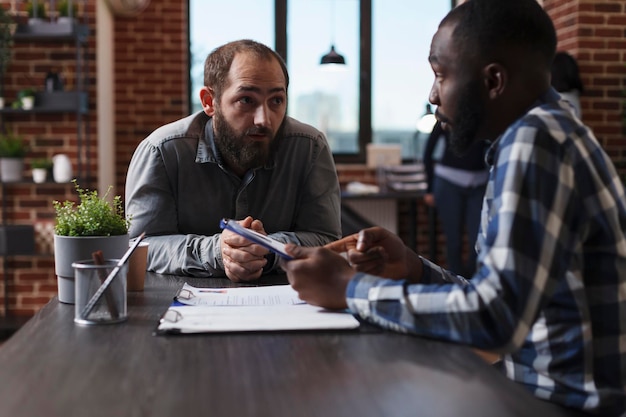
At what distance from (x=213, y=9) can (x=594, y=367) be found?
529 cm

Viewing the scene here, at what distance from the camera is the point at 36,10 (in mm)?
4410

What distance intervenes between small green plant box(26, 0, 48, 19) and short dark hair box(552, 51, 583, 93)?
3124 millimetres

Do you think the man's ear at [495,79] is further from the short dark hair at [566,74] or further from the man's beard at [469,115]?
the short dark hair at [566,74]

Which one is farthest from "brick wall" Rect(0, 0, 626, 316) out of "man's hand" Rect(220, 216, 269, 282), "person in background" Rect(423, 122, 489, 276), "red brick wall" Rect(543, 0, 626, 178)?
"man's hand" Rect(220, 216, 269, 282)

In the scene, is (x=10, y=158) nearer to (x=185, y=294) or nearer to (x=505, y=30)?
(x=185, y=294)

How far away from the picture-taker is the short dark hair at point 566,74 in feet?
15.1

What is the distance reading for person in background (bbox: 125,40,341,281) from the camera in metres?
2.01

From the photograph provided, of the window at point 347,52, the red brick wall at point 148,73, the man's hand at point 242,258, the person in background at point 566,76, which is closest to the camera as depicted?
the man's hand at point 242,258

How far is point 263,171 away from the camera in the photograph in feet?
6.99

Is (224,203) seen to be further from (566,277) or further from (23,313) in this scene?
(23,313)

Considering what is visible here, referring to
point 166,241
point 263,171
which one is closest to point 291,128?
point 263,171

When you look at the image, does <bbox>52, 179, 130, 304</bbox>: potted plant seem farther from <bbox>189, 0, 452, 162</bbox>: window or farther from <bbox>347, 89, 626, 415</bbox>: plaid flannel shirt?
<bbox>189, 0, 452, 162</bbox>: window

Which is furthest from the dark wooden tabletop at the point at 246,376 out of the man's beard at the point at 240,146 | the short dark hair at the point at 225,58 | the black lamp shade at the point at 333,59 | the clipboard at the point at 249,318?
the black lamp shade at the point at 333,59

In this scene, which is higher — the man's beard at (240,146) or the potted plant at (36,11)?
the potted plant at (36,11)
